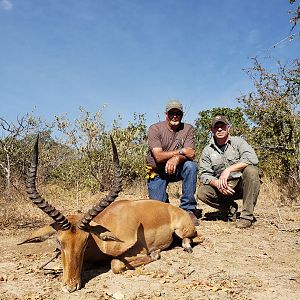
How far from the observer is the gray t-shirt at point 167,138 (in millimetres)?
7562

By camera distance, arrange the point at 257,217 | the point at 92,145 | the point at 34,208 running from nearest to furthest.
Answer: the point at 257,217 → the point at 34,208 → the point at 92,145

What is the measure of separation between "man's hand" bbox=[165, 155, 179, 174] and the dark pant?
0.24 m

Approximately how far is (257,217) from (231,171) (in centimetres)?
163

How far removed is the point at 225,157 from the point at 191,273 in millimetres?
3068

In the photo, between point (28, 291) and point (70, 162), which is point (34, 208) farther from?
point (28, 291)

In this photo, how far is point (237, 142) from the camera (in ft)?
24.4

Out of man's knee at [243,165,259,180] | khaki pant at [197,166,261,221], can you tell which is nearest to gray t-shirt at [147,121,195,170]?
khaki pant at [197,166,261,221]

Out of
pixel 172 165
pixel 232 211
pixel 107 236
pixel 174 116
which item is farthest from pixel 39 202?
pixel 232 211

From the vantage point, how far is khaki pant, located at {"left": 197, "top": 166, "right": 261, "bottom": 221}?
7082 millimetres

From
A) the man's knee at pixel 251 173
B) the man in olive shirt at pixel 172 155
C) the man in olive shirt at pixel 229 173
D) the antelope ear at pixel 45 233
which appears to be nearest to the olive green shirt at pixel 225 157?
the man in olive shirt at pixel 229 173

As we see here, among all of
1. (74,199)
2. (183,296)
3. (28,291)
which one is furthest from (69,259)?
(74,199)

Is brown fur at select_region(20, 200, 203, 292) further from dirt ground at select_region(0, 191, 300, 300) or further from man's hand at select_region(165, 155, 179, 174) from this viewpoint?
man's hand at select_region(165, 155, 179, 174)

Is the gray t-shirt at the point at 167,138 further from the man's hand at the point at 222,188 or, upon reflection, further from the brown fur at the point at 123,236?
the brown fur at the point at 123,236

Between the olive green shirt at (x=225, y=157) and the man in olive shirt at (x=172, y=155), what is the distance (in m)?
0.34
